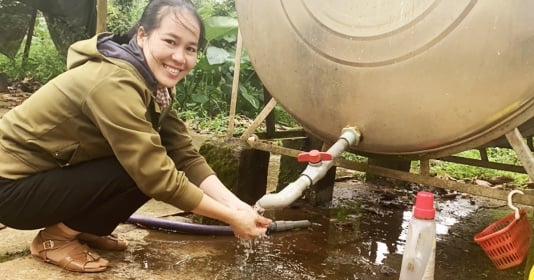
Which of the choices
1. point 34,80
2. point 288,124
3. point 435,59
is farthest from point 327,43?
point 34,80

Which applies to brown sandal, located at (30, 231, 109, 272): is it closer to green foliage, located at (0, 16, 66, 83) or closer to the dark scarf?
the dark scarf

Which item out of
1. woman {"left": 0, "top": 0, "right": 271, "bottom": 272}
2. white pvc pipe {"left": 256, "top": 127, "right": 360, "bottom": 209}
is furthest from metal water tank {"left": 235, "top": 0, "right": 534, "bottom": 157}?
woman {"left": 0, "top": 0, "right": 271, "bottom": 272}

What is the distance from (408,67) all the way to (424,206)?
0.47m

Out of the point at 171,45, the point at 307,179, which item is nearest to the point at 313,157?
the point at 307,179

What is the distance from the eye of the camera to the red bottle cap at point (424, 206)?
1409 mm

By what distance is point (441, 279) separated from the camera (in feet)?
6.68

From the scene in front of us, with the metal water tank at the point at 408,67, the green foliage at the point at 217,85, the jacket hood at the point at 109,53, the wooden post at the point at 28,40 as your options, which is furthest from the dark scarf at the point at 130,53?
the wooden post at the point at 28,40

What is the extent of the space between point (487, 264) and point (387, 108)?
89 centimetres

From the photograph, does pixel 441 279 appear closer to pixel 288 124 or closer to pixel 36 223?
pixel 36 223

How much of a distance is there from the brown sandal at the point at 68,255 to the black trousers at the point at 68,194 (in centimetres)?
9

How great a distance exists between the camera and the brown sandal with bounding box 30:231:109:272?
5.88ft

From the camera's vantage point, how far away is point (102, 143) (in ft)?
5.48

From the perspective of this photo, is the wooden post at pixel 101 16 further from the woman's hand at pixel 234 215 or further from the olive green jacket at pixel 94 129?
the woman's hand at pixel 234 215

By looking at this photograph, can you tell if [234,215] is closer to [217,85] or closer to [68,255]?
[68,255]
